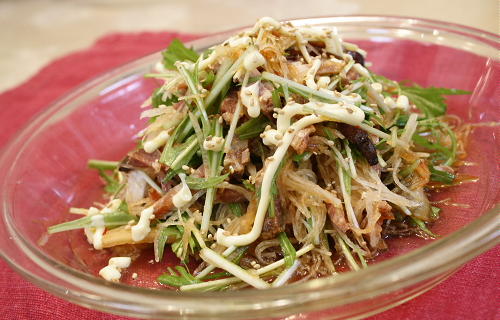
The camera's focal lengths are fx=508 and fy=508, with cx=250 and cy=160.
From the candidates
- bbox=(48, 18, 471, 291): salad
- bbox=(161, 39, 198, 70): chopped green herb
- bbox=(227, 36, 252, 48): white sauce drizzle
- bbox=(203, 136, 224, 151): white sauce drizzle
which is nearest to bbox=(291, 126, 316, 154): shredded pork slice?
bbox=(48, 18, 471, 291): salad

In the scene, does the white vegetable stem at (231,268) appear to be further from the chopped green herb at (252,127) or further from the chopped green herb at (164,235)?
the chopped green herb at (252,127)

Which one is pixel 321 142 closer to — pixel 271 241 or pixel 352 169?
pixel 352 169

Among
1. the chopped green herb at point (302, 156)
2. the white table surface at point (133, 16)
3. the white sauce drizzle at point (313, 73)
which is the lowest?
the white table surface at point (133, 16)

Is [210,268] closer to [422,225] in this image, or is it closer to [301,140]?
[301,140]

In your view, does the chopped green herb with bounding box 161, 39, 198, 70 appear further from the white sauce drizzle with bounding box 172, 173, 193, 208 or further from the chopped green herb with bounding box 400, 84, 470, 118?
the chopped green herb with bounding box 400, 84, 470, 118

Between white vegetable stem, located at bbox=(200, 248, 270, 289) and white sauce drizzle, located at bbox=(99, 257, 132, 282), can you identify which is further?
white sauce drizzle, located at bbox=(99, 257, 132, 282)

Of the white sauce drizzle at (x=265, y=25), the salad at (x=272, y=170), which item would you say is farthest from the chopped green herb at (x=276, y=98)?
the white sauce drizzle at (x=265, y=25)
